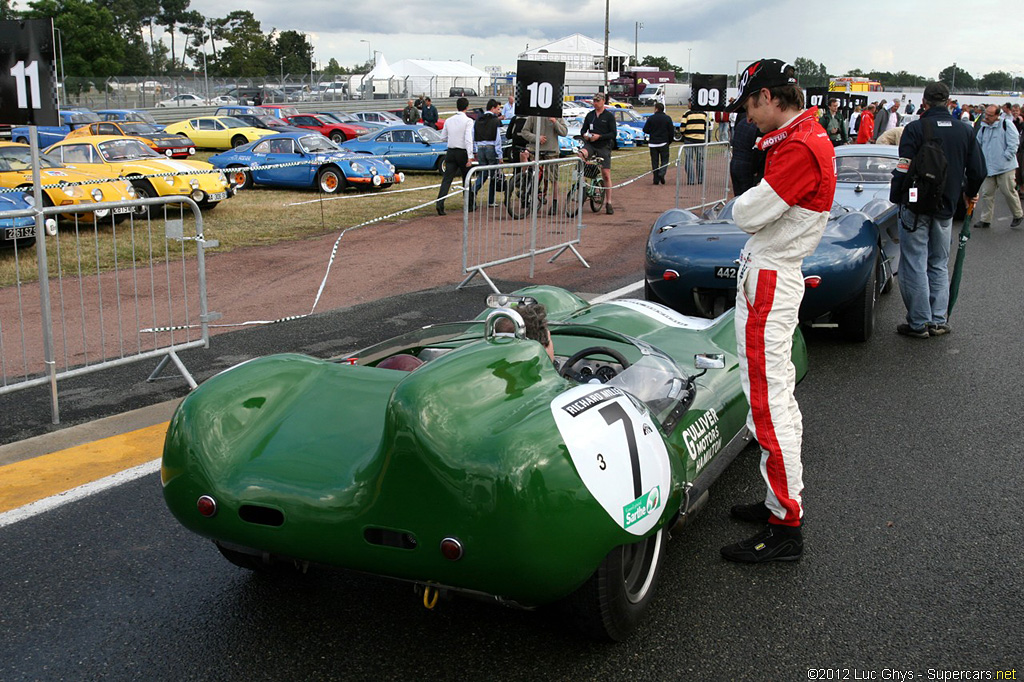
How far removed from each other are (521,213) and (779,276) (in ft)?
22.0

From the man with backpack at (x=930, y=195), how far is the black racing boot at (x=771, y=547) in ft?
13.8

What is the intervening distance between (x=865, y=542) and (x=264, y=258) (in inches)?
363

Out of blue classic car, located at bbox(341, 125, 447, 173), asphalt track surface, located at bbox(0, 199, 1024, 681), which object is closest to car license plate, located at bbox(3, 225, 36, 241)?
asphalt track surface, located at bbox(0, 199, 1024, 681)

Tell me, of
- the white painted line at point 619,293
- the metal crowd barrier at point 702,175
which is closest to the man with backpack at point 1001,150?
the metal crowd barrier at point 702,175

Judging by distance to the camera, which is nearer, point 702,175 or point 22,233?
point 22,233

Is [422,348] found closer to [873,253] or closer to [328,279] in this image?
[873,253]

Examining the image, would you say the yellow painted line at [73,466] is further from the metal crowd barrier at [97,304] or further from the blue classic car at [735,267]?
the blue classic car at [735,267]

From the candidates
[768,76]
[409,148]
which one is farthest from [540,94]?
[409,148]

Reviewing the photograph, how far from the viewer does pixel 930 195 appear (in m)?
6.92

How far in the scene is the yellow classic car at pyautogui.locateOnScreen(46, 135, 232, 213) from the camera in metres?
15.2

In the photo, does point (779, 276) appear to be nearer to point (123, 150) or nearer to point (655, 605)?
point (655, 605)

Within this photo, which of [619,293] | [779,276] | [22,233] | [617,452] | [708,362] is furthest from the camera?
[22,233]

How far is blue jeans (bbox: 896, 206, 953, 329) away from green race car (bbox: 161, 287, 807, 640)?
185 inches

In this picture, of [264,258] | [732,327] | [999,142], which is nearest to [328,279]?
[264,258]
